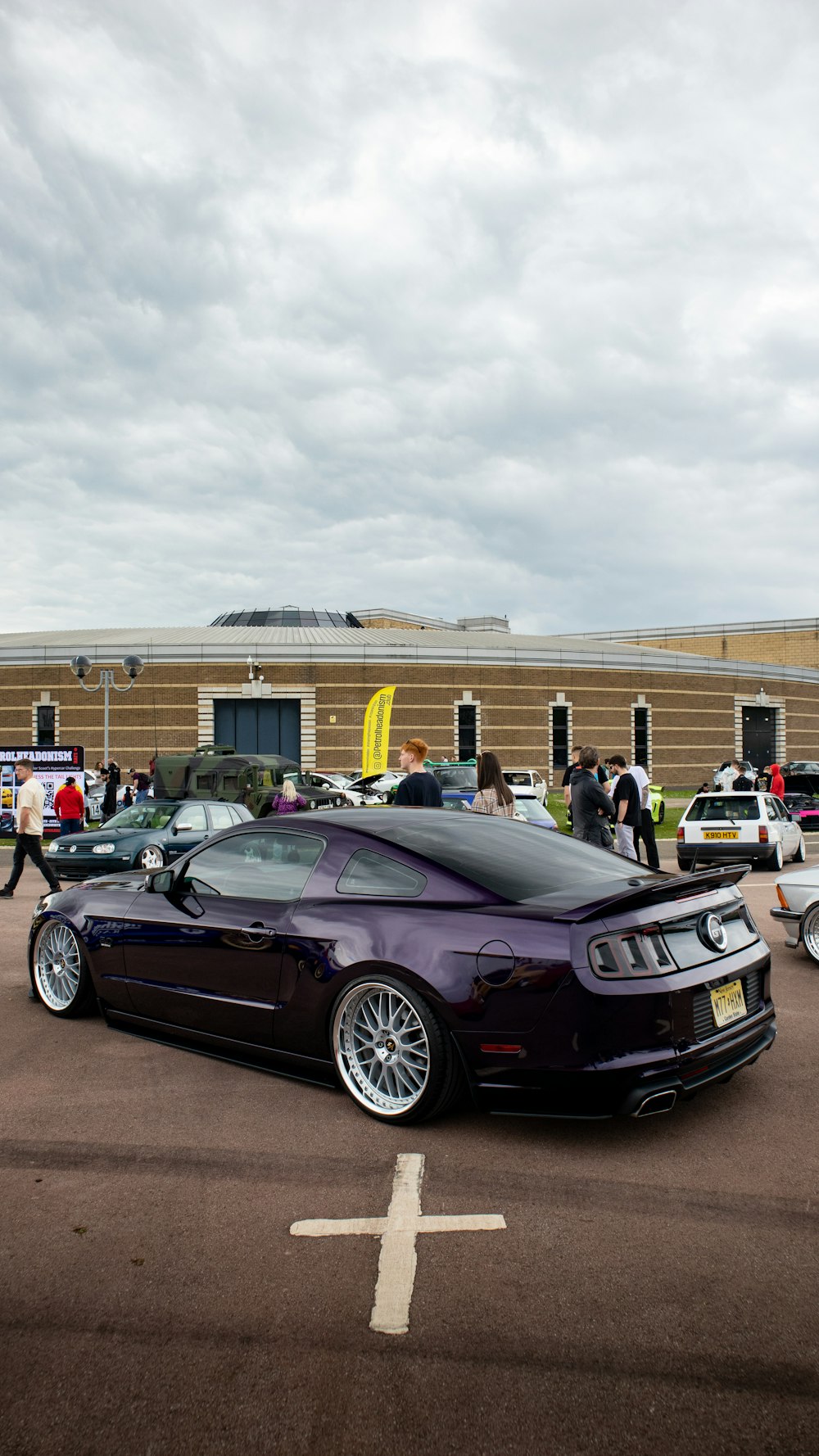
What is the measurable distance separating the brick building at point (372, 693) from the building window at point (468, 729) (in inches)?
2.2

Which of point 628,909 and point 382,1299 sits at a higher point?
point 628,909

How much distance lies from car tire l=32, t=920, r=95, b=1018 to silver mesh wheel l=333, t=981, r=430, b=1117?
2293mm

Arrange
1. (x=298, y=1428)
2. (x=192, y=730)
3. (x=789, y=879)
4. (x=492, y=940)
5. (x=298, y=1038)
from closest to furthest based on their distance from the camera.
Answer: (x=298, y=1428) < (x=492, y=940) < (x=298, y=1038) < (x=789, y=879) < (x=192, y=730)

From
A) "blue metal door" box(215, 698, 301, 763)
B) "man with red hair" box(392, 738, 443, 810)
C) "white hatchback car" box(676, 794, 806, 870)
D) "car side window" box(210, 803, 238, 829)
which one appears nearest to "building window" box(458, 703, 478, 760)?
"blue metal door" box(215, 698, 301, 763)

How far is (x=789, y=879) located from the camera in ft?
26.4

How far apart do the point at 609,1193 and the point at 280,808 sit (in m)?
20.5

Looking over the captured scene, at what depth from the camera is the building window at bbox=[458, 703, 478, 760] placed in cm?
4724

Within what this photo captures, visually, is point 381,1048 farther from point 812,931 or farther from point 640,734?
point 640,734

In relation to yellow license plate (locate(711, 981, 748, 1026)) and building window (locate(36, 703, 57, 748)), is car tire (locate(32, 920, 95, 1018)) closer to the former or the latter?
yellow license plate (locate(711, 981, 748, 1026))

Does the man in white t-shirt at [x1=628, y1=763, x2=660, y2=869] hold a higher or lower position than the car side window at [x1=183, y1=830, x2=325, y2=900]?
lower

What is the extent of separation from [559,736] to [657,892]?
44.6 m

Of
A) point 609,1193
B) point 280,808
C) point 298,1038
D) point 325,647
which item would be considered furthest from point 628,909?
point 325,647

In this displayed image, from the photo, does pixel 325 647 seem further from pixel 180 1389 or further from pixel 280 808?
pixel 180 1389

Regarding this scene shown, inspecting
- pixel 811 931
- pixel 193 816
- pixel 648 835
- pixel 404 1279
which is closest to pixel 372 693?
pixel 193 816
